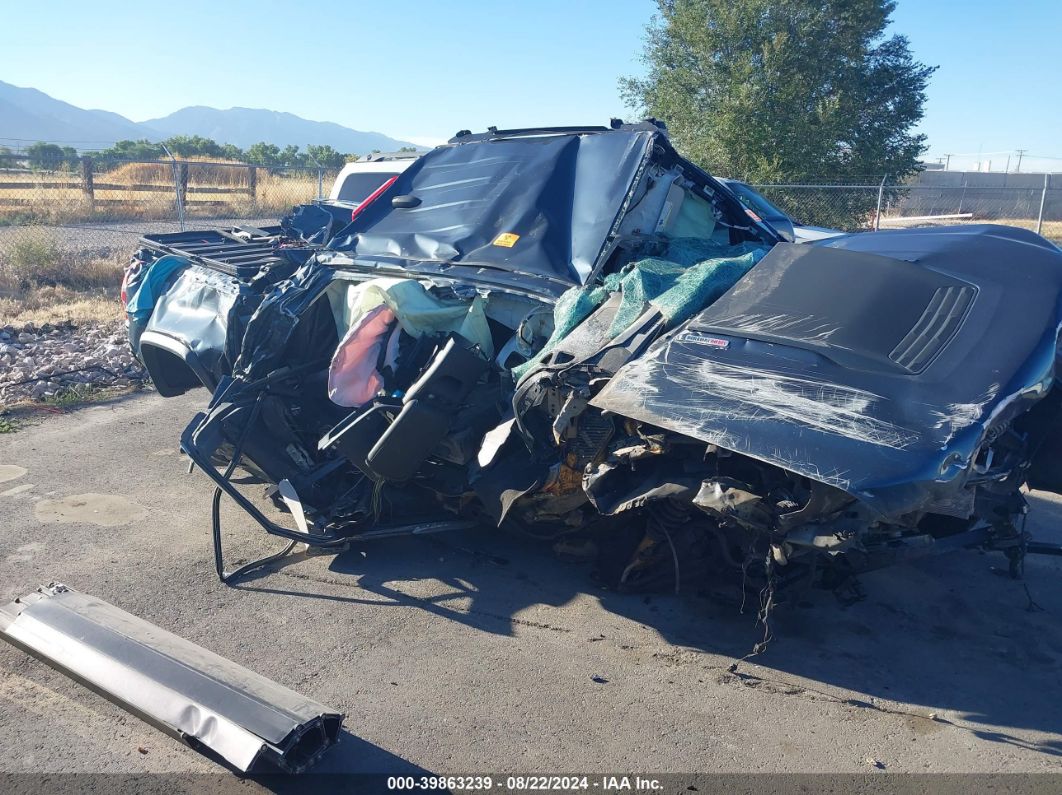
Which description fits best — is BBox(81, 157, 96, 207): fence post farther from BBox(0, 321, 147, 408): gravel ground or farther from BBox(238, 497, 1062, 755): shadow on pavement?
BBox(238, 497, 1062, 755): shadow on pavement

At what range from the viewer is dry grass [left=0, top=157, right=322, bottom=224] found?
18.0m

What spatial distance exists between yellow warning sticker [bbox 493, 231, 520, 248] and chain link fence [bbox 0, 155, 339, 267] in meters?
10.0

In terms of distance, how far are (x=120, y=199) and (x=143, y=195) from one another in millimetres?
592

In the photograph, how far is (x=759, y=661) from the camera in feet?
11.5

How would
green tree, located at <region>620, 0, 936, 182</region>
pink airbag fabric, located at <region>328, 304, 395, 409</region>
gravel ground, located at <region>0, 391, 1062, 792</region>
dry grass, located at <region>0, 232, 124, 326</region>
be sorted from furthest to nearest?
green tree, located at <region>620, 0, 936, 182</region>, dry grass, located at <region>0, 232, 124, 326</region>, pink airbag fabric, located at <region>328, 304, 395, 409</region>, gravel ground, located at <region>0, 391, 1062, 792</region>

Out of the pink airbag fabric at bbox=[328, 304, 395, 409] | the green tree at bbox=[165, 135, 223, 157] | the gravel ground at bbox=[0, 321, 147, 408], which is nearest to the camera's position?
the pink airbag fabric at bbox=[328, 304, 395, 409]

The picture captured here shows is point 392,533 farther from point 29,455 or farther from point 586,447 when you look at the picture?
point 29,455

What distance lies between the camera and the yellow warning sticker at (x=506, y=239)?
185 inches

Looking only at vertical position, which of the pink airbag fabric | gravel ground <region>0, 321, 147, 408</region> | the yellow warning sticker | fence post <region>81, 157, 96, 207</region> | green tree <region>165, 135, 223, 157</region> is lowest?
gravel ground <region>0, 321, 147, 408</region>

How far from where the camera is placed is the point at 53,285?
11.6 m

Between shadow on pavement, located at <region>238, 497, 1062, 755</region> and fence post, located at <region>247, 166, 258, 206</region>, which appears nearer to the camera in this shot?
shadow on pavement, located at <region>238, 497, 1062, 755</region>

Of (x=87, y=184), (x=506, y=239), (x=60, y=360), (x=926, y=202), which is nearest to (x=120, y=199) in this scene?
(x=87, y=184)

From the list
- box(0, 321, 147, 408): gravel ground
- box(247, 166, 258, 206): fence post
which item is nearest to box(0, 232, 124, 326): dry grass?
box(0, 321, 147, 408): gravel ground

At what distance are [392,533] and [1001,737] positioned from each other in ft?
8.97
